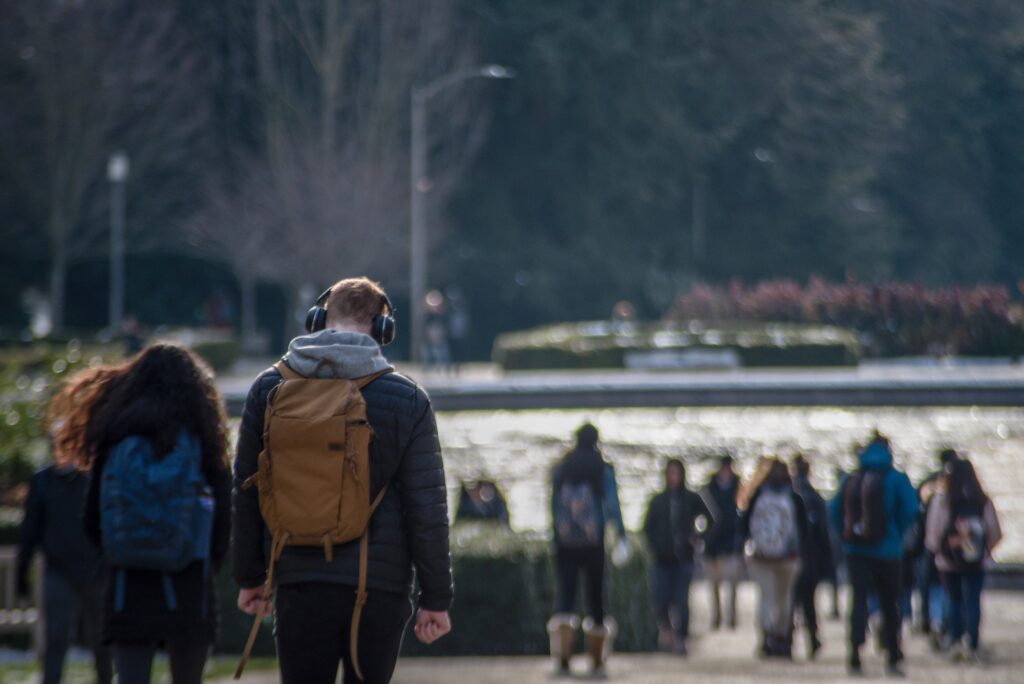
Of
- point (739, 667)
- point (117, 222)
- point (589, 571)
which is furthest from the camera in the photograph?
point (117, 222)

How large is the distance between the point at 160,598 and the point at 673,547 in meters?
7.42

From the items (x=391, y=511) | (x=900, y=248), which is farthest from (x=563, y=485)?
(x=900, y=248)

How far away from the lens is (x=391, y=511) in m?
4.30

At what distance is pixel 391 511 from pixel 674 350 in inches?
1133

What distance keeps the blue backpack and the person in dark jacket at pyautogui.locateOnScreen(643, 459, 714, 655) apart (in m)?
7.31

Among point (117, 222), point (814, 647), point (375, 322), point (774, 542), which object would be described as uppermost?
point (117, 222)

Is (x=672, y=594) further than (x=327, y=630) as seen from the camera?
Yes

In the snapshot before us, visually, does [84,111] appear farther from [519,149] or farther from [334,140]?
[519,149]

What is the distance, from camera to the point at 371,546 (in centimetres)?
424

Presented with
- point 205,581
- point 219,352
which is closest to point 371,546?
point 205,581

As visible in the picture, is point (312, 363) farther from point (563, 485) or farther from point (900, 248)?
point (900, 248)

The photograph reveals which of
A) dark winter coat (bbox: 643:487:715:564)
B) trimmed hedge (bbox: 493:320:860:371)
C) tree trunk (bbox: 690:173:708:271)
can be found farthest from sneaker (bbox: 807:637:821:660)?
tree trunk (bbox: 690:173:708:271)

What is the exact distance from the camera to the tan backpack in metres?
4.19

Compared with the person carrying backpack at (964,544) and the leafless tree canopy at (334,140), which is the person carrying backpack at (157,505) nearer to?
the person carrying backpack at (964,544)
